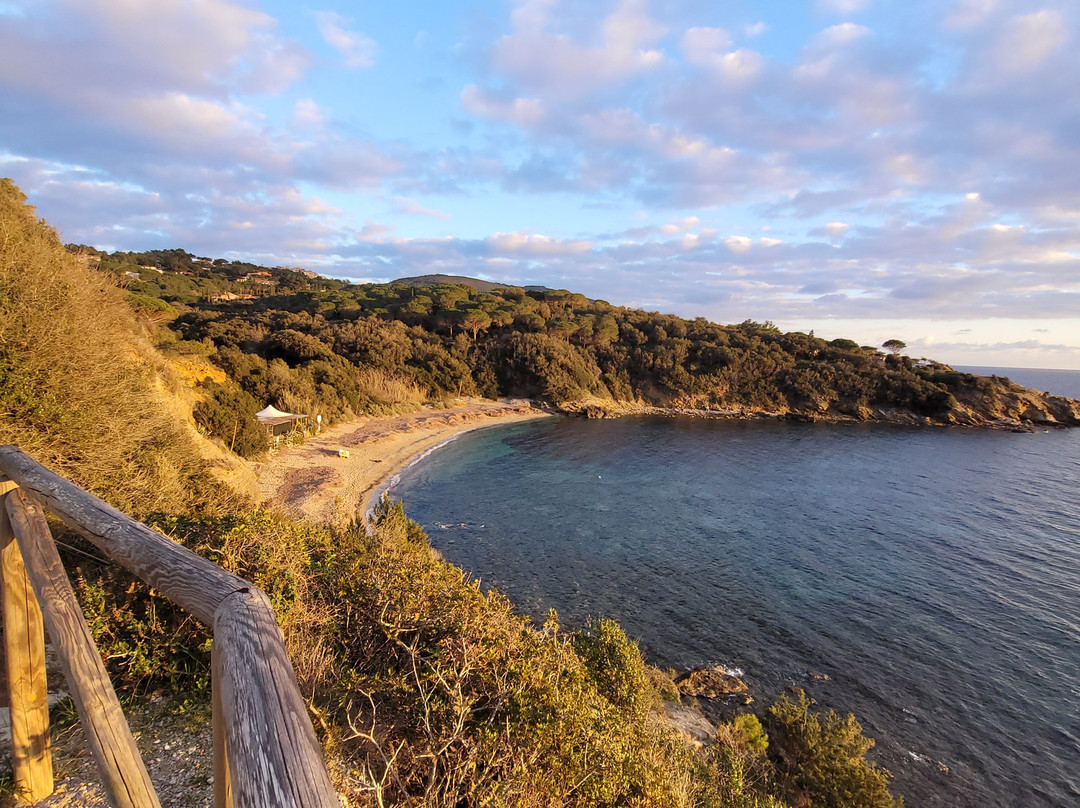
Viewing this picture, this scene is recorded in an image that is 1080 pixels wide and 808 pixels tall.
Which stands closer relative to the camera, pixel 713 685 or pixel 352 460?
pixel 713 685

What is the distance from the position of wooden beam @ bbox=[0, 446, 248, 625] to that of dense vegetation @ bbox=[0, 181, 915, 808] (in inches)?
61.5

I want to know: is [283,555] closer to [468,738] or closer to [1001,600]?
[468,738]

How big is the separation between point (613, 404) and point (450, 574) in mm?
42952

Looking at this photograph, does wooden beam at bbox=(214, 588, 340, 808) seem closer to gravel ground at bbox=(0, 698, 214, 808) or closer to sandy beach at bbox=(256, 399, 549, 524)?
gravel ground at bbox=(0, 698, 214, 808)

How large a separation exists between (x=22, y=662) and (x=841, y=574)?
60.4ft

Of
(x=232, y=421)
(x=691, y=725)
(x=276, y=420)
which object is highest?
(x=232, y=421)

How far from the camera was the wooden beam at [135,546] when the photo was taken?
5.06 ft

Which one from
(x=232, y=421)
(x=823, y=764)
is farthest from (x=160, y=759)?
(x=232, y=421)

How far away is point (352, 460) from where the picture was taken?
24.0m

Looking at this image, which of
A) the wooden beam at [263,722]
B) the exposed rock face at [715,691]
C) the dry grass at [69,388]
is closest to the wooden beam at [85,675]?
the wooden beam at [263,722]

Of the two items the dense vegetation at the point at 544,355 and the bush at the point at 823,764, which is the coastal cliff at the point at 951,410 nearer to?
the dense vegetation at the point at 544,355

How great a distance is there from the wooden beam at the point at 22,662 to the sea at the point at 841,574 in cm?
1076

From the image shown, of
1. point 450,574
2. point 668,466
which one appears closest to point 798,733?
point 450,574

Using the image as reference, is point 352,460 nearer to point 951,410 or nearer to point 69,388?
point 69,388
